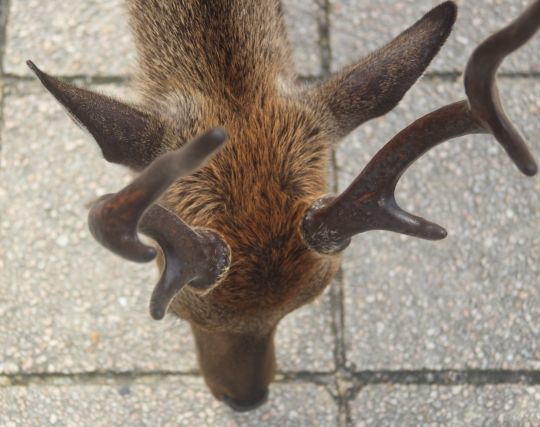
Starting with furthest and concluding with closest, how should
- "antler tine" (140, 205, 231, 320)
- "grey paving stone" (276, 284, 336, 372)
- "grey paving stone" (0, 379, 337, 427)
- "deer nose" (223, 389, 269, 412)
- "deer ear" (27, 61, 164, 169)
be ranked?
"grey paving stone" (276, 284, 336, 372), "grey paving stone" (0, 379, 337, 427), "deer nose" (223, 389, 269, 412), "deer ear" (27, 61, 164, 169), "antler tine" (140, 205, 231, 320)

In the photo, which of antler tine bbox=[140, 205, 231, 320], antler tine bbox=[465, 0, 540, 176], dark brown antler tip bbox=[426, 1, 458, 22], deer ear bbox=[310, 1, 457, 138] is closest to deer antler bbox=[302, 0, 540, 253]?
antler tine bbox=[465, 0, 540, 176]

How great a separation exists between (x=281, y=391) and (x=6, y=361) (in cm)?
129

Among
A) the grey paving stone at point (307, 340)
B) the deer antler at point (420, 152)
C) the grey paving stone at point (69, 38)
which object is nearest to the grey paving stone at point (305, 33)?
the grey paving stone at point (69, 38)

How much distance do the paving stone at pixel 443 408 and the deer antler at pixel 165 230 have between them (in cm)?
164

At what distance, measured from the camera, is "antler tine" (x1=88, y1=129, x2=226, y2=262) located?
1985 millimetres

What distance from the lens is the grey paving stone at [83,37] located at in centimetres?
482

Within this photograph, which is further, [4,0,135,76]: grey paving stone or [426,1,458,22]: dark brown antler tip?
[4,0,135,76]: grey paving stone

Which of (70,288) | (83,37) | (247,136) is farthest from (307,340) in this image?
(83,37)

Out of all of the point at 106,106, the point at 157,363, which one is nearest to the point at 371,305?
the point at 157,363

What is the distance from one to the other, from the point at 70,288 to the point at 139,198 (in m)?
2.36

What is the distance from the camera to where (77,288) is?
14.3 ft

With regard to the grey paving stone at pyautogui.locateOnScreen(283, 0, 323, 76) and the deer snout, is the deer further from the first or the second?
the grey paving stone at pyautogui.locateOnScreen(283, 0, 323, 76)

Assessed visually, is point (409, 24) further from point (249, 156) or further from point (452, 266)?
point (249, 156)

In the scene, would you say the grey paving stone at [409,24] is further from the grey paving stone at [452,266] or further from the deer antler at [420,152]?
the deer antler at [420,152]
